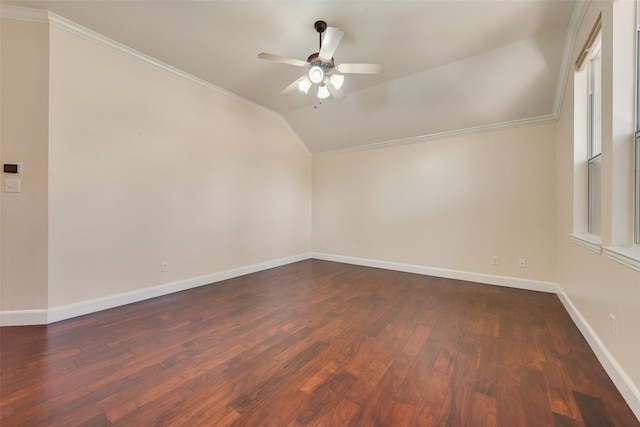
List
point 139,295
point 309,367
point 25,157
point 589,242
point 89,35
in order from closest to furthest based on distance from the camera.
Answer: point 309,367 < point 589,242 < point 25,157 < point 89,35 < point 139,295

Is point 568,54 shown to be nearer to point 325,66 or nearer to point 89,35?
point 325,66

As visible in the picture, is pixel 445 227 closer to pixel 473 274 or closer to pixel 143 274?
pixel 473 274

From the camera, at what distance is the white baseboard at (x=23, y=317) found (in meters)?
2.28

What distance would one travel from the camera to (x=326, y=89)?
8.63ft

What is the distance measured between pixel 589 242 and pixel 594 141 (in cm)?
108

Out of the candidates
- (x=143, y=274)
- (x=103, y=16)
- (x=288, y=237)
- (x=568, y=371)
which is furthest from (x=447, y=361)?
(x=103, y=16)

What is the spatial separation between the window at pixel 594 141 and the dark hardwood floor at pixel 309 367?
1.07 m

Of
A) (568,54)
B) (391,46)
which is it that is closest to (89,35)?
(391,46)

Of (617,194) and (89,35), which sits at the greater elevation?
(89,35)

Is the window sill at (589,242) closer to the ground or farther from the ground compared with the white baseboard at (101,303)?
farther from the ground

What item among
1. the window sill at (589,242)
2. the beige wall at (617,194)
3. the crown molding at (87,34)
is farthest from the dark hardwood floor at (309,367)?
the crown molding at (87,34)

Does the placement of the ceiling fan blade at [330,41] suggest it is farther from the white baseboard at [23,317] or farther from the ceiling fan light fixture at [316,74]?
the white baseboard at [23,317]

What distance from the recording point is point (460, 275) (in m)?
3.89

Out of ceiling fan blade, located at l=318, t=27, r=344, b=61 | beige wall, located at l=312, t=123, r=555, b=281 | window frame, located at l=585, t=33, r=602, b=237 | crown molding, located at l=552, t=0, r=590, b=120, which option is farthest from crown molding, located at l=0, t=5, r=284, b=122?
window frame, located at l=585, t=33, r=602, b=237
